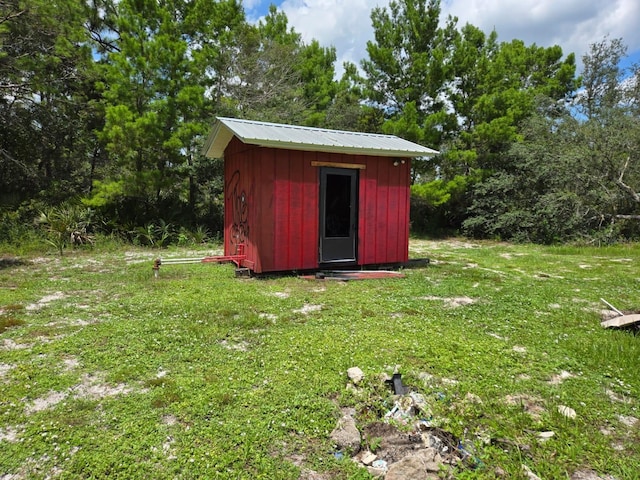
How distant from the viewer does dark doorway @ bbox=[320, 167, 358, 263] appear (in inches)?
266

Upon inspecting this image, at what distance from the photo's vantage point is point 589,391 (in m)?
2.64

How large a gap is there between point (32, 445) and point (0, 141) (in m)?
10.8

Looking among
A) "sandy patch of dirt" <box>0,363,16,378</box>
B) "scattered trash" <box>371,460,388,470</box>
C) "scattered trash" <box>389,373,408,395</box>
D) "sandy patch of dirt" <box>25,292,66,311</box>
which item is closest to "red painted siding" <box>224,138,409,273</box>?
"sandy patch of dirt" <box>25,292,66,311</box>

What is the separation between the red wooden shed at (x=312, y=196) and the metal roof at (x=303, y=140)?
17mm

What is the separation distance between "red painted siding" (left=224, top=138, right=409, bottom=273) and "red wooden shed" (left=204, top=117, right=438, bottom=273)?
16 mm

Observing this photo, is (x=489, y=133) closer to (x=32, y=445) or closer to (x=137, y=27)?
(x=137, y=27)

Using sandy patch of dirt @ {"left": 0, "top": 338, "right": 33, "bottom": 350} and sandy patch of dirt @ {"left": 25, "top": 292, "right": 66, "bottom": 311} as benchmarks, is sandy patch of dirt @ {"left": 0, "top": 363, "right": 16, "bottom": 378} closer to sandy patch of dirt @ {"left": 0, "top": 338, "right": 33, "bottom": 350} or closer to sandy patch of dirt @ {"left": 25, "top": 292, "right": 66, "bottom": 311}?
sandy patch of dirt @ {"left": 0, "top": 338, "right": 33, "bottom": 350}

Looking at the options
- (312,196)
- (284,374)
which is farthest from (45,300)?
(312,196)

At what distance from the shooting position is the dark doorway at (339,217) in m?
6.77

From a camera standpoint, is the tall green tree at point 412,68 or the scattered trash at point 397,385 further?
the tall green tree at point 412,68

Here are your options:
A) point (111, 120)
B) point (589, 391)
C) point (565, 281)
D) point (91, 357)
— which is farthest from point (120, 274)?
point (565, 281)

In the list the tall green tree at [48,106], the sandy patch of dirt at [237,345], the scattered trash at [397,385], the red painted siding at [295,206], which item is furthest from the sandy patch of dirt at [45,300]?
the tall green tree at [48,106]

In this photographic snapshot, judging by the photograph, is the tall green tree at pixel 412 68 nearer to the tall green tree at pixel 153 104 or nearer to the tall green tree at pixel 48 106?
the tall green tree at pixel 153 104

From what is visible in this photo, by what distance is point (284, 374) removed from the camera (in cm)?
283
